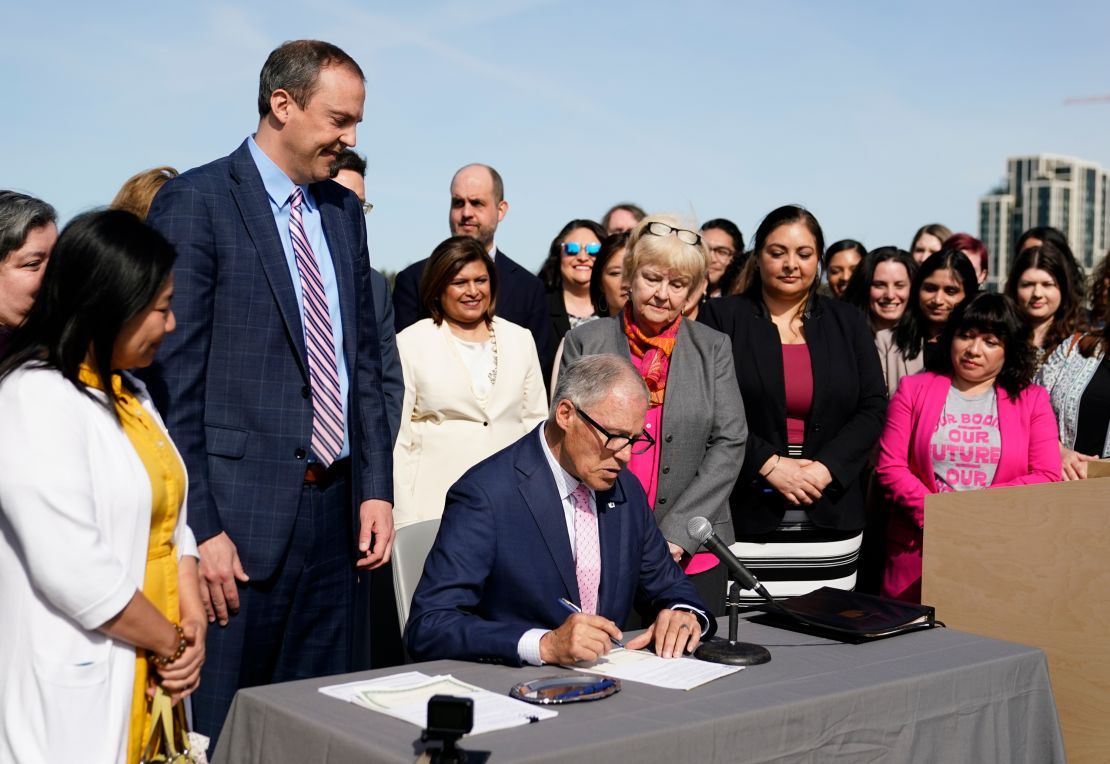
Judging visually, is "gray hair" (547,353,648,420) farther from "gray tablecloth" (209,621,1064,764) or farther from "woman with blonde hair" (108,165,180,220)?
"woman with blonde hair" (108,165,180,220)

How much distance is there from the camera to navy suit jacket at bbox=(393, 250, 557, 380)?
18.6ft

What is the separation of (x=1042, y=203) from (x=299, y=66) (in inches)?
3786

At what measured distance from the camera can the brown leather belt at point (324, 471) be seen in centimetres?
312

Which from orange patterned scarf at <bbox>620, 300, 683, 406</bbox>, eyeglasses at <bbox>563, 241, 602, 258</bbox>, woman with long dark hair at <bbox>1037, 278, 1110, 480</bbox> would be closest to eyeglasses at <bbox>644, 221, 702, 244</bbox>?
orange patterned scarf at <bbox>620, 300, 683, 406</bbox>

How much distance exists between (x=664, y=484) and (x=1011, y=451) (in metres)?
1.54

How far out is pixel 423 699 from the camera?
7.85 ft

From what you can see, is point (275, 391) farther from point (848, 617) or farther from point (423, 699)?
point (848, 617)

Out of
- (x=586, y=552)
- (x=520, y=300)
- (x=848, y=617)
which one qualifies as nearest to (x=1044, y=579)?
(x=848, y=617)

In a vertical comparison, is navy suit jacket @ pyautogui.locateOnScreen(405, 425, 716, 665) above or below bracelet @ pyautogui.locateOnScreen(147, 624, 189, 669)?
above

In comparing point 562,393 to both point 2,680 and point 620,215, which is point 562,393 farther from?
point 620,215

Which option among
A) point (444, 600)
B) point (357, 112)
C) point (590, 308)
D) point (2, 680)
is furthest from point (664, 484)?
point (590, 308)

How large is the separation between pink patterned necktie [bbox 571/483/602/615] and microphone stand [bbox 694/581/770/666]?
392mm

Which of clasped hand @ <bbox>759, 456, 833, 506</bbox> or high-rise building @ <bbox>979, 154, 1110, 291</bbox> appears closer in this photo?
clasped hand @ <bbox>759, 456, 833, 506</bbox>

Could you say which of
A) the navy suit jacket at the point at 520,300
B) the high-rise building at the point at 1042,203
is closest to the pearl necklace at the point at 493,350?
the navy suit jacket at the point at 520,300
